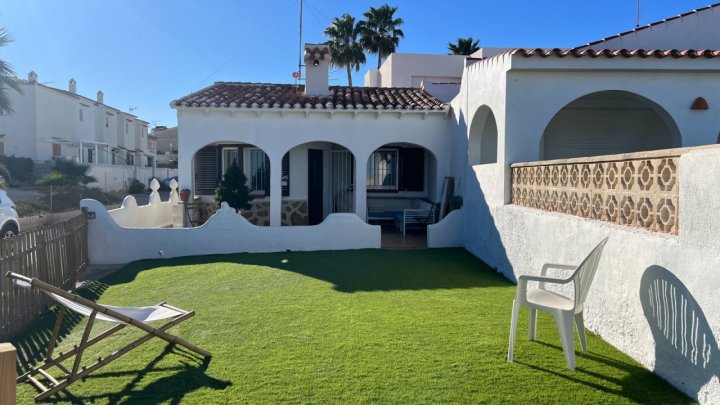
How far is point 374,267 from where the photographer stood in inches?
358

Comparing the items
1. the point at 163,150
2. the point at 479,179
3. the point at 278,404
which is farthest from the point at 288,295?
the point at 163,150

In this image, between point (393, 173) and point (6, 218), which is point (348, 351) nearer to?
point (6, 218)

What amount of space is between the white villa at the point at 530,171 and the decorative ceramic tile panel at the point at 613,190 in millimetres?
21

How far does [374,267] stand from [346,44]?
25.8 metres

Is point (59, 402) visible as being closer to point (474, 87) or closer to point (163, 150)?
point (474, 87)

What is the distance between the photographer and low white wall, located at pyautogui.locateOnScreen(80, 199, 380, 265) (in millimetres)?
10586

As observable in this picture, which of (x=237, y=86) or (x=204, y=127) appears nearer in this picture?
A: (x=204, y=127)

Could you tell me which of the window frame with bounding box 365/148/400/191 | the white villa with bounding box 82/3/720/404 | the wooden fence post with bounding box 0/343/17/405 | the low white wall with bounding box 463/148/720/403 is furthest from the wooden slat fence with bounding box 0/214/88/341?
the window frame with bounding box 365/148/400/191

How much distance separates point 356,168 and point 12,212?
28.6 feet

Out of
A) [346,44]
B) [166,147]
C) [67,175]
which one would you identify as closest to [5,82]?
[67,175]

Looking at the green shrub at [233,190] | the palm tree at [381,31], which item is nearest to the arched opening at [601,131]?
Answer: the green shrub at [233,190]

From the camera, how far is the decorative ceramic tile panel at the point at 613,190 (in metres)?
4.39

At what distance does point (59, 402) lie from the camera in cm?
400

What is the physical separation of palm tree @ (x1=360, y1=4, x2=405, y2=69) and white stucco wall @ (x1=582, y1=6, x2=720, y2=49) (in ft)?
71.5
